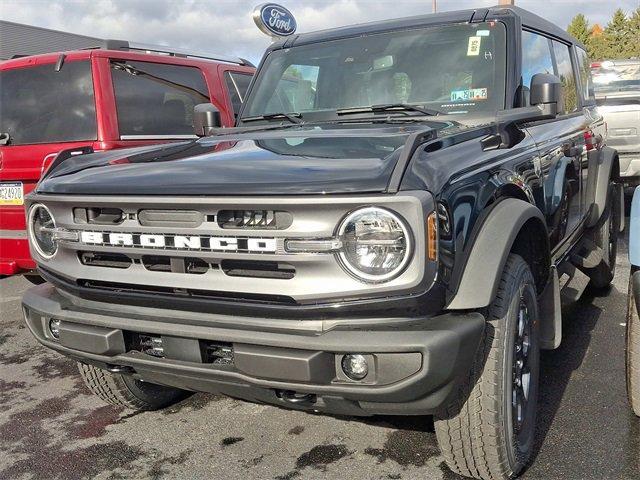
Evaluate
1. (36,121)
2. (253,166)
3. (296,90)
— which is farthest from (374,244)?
(36,121)

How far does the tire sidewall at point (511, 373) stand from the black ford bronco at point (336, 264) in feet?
0.04

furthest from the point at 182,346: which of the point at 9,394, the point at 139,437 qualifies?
the point at 9,394

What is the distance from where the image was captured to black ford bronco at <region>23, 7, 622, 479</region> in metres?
1.99

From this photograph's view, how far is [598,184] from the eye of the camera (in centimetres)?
449

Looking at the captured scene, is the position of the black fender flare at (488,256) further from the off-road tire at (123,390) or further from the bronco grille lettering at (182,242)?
the off-road tire at (123,390)

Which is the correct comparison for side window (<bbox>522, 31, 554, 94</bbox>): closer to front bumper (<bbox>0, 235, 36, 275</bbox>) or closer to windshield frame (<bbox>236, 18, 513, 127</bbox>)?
windshield frame (<bbox>236, 18, 513, 127</bbox>)

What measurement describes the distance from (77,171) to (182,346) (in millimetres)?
961

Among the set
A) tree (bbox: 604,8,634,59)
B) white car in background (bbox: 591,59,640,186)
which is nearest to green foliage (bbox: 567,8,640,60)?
tree (bbox: 604,8,634,59)

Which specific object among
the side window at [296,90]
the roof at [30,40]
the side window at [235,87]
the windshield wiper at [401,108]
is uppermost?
the roof at [30,40]

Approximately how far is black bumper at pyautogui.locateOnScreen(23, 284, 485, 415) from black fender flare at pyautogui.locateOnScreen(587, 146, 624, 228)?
8.85ft

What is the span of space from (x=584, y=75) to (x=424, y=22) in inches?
88.4

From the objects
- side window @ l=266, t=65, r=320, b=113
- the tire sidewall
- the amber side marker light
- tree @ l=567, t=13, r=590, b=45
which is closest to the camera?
the amber side marker light

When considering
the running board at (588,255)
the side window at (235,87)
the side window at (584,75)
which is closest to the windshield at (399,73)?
the running board at (588,255)

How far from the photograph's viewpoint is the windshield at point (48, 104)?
4.94 m
